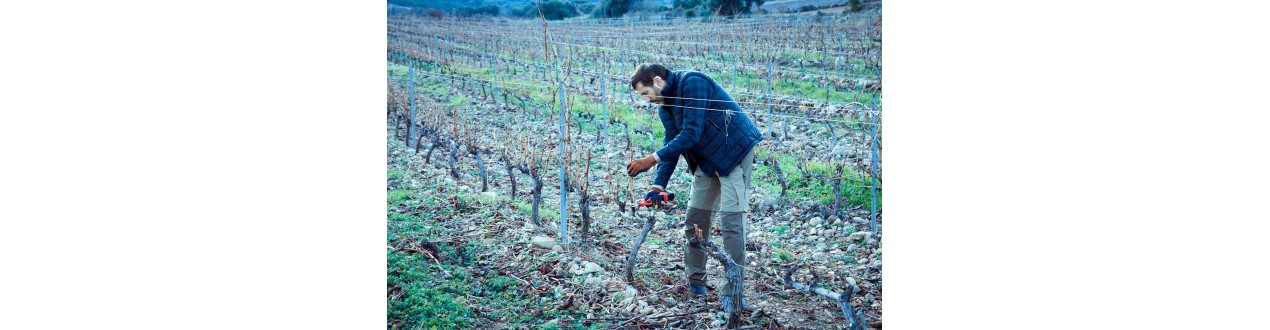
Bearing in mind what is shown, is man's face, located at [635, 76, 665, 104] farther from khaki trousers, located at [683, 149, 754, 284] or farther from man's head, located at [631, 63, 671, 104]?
khaki trousers, located at [683, 149, 754, 284]

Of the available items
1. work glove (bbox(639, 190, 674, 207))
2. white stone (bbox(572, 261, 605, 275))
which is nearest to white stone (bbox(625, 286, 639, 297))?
white stone (bbox(572, 261, 605, 275))

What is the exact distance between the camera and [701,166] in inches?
139

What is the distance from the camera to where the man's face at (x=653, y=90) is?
361 cm

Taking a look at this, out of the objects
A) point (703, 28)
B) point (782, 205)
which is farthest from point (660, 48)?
point (782, 205)

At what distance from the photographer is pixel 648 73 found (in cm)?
365

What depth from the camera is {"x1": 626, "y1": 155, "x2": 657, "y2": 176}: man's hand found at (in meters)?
3.67

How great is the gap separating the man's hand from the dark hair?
28 centimetres

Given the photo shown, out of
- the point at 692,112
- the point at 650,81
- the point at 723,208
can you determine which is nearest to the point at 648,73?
the point at 650,81

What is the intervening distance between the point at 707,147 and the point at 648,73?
0.37m

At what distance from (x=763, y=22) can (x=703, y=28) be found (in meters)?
0.22

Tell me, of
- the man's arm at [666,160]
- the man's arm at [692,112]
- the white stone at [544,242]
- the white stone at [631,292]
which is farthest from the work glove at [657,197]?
the white stone at [544,242]

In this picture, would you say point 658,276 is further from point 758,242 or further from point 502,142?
point 502,142

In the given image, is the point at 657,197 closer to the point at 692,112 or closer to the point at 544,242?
the point at 692,112

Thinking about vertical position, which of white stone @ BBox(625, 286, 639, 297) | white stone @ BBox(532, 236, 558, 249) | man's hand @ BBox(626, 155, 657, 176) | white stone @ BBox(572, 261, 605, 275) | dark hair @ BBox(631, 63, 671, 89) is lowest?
white stone @ BBox(625, 286, 639, 297)
